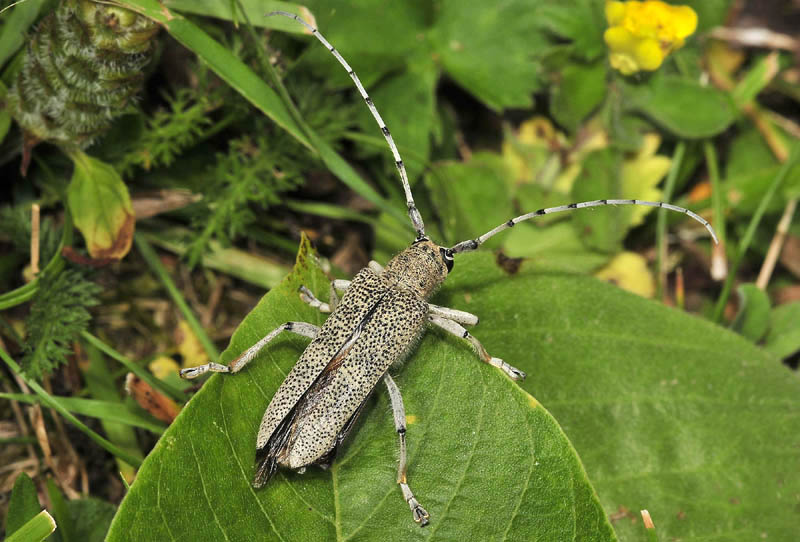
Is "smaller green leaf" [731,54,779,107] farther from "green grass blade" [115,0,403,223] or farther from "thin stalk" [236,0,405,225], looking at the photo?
"green grass blade" [115,0,403,223]

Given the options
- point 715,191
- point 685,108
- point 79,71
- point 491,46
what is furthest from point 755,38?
point 79,71

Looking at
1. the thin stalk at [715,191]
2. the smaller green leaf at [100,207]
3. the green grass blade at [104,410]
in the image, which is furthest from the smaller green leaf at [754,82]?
the green grass blade at [104,410]

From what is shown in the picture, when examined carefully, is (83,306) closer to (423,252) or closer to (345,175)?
(345,175)

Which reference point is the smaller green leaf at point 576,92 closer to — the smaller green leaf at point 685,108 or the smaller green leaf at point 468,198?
the smaller green leaf at point 685,108

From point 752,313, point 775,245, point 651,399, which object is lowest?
point 775,245

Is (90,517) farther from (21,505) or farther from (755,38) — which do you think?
(755,38)
